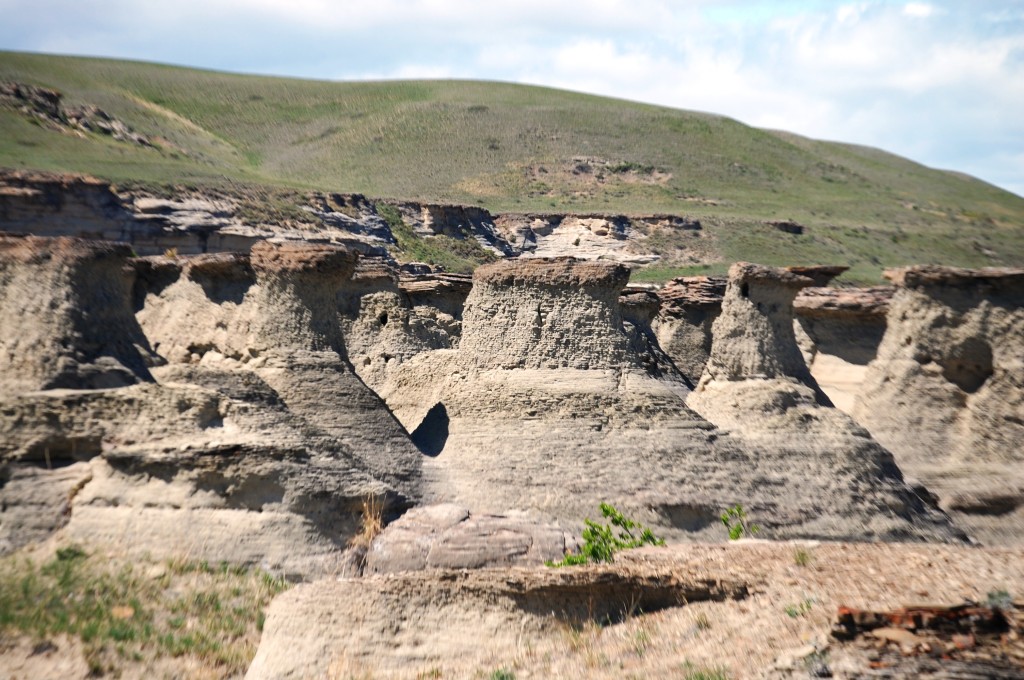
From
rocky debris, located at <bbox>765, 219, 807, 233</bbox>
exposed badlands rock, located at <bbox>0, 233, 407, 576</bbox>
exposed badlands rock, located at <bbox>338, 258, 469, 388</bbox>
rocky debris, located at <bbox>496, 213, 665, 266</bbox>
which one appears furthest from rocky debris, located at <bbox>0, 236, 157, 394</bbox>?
rocky debris, located at <bbox>765, 219, 807, 233</bbox>

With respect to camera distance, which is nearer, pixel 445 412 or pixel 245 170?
pixel 445 412

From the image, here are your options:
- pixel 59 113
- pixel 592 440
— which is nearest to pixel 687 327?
pixel 592 440

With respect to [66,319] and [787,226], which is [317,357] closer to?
[66,319]

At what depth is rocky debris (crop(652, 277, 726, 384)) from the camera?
25.9 meters

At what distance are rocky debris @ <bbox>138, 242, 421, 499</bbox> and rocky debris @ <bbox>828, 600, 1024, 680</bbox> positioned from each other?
784 cm

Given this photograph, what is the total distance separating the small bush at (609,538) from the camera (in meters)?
15.9

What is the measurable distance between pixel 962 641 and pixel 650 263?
184 ft

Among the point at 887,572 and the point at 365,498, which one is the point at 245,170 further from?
the point at 887,572

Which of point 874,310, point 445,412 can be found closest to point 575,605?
point 445,412

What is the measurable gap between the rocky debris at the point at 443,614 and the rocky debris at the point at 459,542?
2.08m

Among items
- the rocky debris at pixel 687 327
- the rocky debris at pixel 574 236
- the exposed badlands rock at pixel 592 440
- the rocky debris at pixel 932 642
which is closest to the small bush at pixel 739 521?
the exposed badlands rock at pixel 592 440

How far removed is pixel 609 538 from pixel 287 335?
18.1ft

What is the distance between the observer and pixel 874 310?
3047 centimetres

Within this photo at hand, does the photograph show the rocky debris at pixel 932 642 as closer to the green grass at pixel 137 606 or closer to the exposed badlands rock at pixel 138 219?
the green grass at pixel 137 606
